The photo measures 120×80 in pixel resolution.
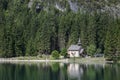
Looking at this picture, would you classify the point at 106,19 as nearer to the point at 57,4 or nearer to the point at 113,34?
the point at 113,34

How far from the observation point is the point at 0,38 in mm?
125500

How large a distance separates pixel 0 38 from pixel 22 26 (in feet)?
73.9

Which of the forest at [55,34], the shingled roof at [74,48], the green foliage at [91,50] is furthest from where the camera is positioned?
the shingled roof at [74,48]

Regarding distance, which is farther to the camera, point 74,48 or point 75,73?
point 74,48

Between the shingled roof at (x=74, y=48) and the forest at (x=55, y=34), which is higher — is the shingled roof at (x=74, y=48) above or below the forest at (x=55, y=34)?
below

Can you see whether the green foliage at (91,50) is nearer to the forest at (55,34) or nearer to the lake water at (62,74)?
the forest at (55,34)

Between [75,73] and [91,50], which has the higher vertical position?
[75,73]

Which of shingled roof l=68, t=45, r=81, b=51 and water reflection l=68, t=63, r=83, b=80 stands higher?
water reflection l=68, t=63, r=83, b=80

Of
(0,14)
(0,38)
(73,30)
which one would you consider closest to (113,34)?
(73,30)

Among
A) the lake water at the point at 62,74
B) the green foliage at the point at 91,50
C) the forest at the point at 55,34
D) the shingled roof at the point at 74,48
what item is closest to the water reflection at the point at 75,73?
the lake water at the point at 62,74

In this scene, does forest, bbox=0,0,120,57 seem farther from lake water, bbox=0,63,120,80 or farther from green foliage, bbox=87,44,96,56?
lake water, bbox=0,63,120,80

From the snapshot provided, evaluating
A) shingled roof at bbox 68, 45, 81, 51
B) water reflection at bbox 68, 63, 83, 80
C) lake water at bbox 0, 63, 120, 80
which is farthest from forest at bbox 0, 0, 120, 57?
lake water at bbox 0, 63, 120, 80

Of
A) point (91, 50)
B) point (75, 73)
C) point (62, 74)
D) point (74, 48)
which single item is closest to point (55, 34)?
point (74, 48)

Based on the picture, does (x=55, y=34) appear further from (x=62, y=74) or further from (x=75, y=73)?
(x=62, y=74)
